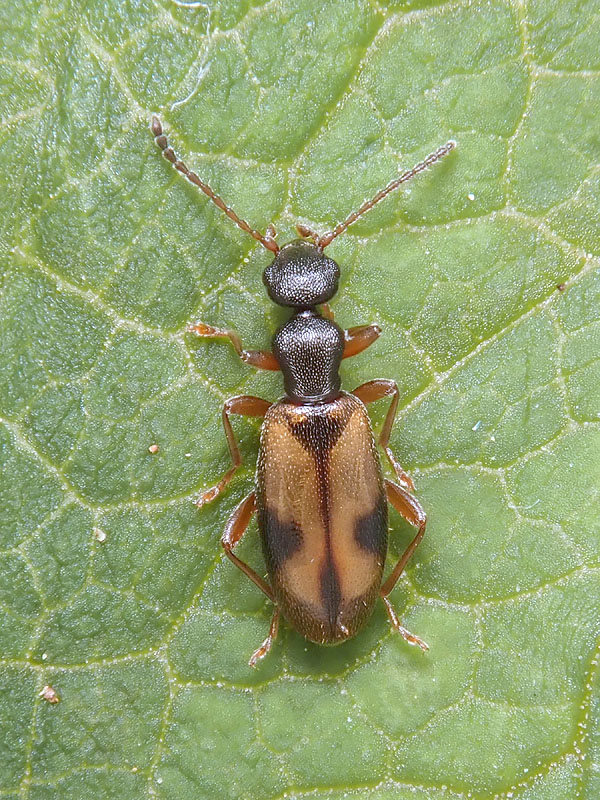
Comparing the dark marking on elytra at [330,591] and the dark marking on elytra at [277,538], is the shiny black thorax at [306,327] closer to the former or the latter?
the dark marking on elytra at [277,538]

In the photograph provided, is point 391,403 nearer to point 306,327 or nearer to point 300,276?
point 306,327

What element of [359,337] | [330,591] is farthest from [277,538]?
[359,337]

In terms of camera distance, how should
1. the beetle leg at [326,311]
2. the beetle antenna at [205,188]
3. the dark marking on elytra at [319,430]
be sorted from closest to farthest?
the beetle antenna at [205,188] < the dark marking on elytra at [319,430] < the beetle leg at [326,311]

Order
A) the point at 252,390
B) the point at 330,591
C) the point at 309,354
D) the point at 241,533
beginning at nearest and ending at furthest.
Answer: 1. the point at 330,591
2. the point at 309,354
3. the point at 241,533
4. the point at 252,390

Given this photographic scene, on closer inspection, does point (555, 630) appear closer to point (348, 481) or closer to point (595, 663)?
point (595, 663)

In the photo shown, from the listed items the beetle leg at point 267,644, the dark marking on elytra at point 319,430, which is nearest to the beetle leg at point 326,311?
the dark marking on elytra at point 319,430

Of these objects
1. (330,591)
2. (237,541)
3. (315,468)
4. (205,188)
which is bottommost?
(330,591)
